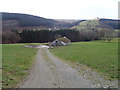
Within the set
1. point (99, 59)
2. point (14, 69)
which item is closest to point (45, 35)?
point (99, 59)

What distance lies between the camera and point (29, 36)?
106m

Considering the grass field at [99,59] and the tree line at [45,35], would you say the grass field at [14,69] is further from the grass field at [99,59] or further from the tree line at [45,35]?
the tree line at [45,35]

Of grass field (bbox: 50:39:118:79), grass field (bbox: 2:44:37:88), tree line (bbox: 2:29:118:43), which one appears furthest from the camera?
tree line (bbox: 2:29:118:43)

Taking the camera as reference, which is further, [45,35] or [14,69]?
[45,35]

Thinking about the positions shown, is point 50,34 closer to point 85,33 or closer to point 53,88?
point 85,33

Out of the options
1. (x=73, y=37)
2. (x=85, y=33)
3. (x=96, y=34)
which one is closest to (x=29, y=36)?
(x=73, y=37)

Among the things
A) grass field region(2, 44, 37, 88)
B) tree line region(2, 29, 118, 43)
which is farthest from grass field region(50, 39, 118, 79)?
tree line region(2, 29, 118, 43)

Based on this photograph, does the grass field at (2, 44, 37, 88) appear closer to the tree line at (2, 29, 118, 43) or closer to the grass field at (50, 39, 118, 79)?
the grass field at (50, 39, 118, 79)

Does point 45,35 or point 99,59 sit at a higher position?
point 45,35

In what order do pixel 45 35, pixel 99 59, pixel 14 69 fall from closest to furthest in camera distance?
pixel 14 69 → pixel 99 59 → pixel 45 35

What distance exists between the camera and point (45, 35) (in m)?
113

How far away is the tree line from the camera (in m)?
96.3

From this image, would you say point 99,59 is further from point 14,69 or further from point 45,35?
point 45,35

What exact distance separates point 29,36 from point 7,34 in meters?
18.0
